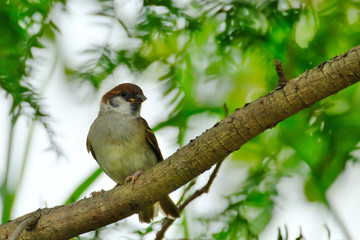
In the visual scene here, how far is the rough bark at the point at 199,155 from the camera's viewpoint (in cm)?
191

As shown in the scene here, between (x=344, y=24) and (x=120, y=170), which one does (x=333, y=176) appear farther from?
(x=120, y=170)

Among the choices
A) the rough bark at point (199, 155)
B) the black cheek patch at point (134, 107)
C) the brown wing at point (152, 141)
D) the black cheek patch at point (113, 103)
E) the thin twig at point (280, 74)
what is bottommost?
the rough bark at point (199, 155)

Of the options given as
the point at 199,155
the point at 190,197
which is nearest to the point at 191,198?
the point at 190,197

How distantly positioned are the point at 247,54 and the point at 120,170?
4.17ft

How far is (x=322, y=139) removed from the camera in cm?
276

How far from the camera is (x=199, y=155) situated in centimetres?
227

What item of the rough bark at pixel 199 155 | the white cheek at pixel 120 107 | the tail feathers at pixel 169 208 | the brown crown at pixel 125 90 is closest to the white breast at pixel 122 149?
the white cheek at pixel 120 107

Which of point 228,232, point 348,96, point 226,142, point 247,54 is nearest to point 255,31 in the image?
point 247,54

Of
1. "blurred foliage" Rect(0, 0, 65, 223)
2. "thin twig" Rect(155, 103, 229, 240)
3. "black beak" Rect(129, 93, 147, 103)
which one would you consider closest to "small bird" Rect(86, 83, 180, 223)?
"black beak" Rect(129, 93, 147, 103)

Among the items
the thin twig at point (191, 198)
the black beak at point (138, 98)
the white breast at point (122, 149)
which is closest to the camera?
the thin twig at point (191, 198)

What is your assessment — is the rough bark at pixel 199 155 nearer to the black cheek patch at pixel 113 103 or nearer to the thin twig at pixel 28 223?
the thin twig at pixel 28 223

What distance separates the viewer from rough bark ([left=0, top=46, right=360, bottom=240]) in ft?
6.28

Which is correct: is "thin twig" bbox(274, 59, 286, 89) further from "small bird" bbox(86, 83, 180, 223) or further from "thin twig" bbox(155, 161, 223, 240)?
"small bird" bbox(86, 83, 180, 223)

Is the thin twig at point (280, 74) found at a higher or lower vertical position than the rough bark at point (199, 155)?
higher
